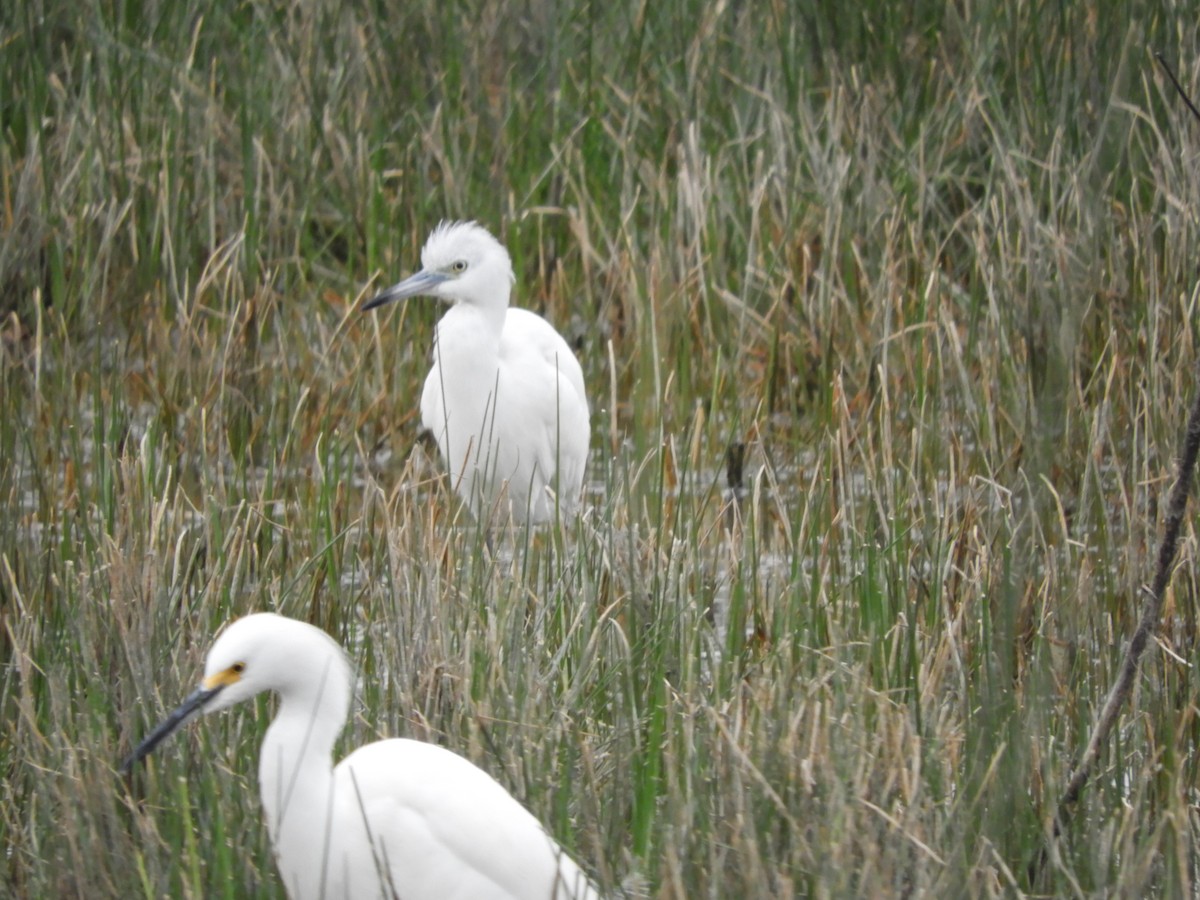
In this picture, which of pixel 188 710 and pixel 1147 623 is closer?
pixel 188 710

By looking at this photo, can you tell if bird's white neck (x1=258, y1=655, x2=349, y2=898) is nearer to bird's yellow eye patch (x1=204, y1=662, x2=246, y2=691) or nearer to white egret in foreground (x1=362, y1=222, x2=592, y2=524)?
bird's yellow eye patch (x1=204, y1=662, x2=246, y2=691)

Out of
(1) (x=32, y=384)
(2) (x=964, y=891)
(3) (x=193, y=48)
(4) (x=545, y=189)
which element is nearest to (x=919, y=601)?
(2) (x=964, y=891)

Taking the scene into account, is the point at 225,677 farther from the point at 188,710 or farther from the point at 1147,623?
the point at 1147,623

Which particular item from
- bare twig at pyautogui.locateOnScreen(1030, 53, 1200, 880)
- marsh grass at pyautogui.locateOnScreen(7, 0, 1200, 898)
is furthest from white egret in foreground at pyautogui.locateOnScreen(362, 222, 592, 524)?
bare twig at pyautogui.locateOnScreen(1030, 53, 1200, 880)

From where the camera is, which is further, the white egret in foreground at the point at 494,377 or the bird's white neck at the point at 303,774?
the white egret in foreground at the point at 494,377

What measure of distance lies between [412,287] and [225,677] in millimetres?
1878

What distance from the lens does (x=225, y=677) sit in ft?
6.46

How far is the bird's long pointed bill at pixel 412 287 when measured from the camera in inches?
146

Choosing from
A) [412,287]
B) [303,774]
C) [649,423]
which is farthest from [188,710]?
[649,423]

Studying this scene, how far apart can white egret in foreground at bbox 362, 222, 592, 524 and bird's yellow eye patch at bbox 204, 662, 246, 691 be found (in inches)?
67.2

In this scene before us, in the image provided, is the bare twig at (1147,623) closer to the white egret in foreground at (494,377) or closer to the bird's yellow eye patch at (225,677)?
the bird's yellow eye patch at (225,677)

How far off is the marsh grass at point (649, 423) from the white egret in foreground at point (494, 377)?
0.55 ft

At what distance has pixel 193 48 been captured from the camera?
4.97 meters

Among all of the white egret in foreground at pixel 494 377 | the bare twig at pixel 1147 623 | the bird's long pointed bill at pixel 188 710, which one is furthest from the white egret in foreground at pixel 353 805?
the white egret in foreground at pixel 494 377
